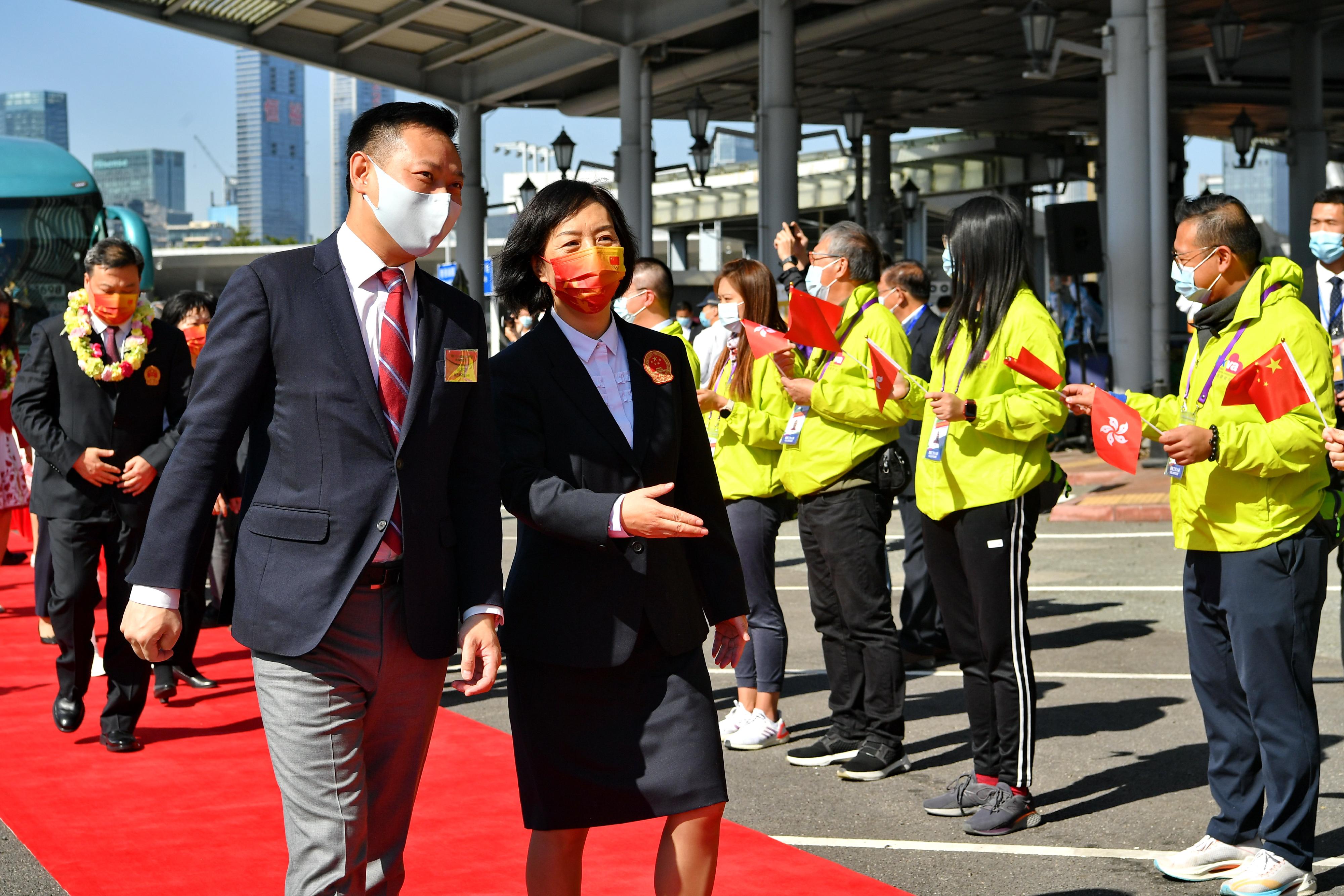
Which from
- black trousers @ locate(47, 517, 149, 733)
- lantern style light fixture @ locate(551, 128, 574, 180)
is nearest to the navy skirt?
black trousers @ locate(47, 517, 149, 733)

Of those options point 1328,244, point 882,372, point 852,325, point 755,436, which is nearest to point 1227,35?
point 1328,244

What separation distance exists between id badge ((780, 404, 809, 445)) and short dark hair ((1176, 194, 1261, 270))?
189 cm

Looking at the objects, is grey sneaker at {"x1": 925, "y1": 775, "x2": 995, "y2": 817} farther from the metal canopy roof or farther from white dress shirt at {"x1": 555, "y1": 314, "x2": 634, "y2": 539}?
the metal canopy roof

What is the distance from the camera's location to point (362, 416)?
3.15m

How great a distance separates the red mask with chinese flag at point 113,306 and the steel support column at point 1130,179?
11.4 meters

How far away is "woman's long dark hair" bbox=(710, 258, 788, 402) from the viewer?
6539mm

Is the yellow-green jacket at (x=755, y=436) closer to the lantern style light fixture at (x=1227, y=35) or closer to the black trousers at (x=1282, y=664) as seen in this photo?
A: the black trousers at (x=1282, y=664)

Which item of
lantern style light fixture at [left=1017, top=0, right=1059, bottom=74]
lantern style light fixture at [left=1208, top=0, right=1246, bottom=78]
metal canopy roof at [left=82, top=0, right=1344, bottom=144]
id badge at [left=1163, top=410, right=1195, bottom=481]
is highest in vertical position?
metal canopy roof at [left=82, top=0, right=1344, bottom=144]

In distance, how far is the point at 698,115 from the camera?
2261cm

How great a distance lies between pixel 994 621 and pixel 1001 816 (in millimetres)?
690

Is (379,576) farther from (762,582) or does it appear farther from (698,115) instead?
(698,115)

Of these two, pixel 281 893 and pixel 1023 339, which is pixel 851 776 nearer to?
pixel 1023 339

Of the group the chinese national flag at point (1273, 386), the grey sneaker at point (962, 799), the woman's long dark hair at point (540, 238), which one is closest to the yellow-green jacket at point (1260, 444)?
the chinese national flag at point (1273, 386)

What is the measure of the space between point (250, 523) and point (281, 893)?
2.09 m
